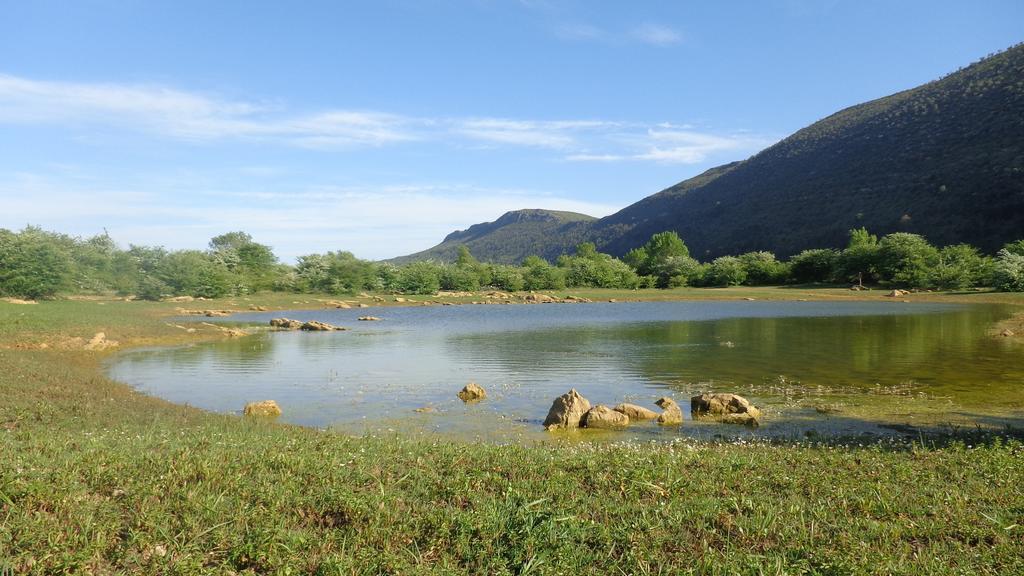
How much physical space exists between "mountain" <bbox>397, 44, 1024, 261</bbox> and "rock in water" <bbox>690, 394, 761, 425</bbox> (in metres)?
105

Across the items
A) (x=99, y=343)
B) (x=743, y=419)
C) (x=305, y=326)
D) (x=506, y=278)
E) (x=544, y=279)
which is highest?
(x=506, y=278)

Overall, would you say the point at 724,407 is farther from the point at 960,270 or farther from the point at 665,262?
the point at 665,262

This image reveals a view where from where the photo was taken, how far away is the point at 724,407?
58.3 feet

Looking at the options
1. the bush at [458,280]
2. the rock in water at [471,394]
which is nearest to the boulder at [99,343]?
the rock in water at [471,394]

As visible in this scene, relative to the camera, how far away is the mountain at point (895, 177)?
106 metres

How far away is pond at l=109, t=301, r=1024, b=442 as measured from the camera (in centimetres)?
1722

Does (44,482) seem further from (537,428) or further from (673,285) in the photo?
(673,285)

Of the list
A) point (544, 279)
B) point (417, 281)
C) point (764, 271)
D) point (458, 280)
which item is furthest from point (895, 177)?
point (417, 281)

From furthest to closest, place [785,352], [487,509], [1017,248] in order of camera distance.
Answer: [1017,248] < [785,352] < [487,509]

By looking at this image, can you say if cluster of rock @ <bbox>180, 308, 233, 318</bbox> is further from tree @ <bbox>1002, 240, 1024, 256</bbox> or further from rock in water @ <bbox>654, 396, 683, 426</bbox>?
tree @ <bbox>1002, 240, 1024, 256</bbox>

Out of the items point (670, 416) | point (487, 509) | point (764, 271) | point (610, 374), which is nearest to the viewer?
point (487, 509)

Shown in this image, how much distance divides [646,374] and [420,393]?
31.4 ft

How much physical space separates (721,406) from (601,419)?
Answer: 3770mm

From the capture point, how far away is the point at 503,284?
11319 cm
